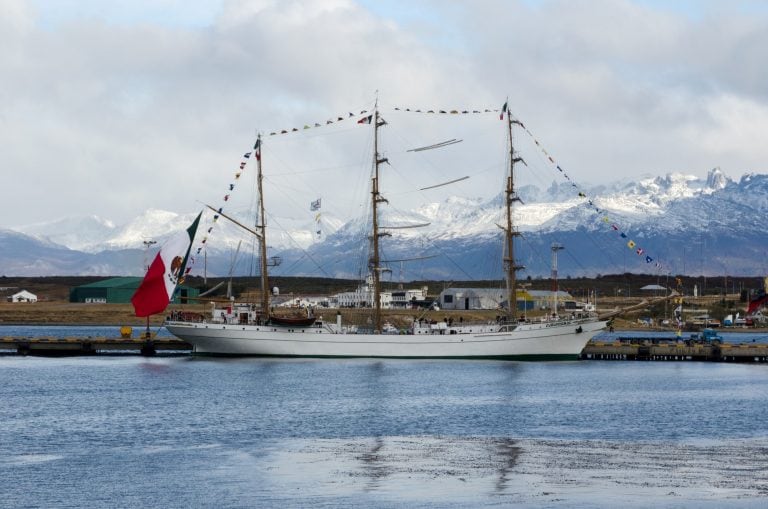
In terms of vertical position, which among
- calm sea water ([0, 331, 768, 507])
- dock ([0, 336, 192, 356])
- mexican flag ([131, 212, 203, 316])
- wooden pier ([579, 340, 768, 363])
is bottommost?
calm sea water ([0, 331, 768, 507])

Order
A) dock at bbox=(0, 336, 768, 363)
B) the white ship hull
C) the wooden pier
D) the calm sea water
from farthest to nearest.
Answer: dock at bbox=(0, 336, 768, 363) → the wooden pier → the white ship hull → the calm sea water

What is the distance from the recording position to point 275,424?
62188 millimetres

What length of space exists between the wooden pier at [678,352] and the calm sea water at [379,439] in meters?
16.1

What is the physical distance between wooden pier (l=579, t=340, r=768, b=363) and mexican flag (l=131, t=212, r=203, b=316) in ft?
125

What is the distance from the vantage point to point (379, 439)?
186ft

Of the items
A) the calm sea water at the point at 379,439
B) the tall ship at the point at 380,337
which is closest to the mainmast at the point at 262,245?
the tall ship at the point at 380,337

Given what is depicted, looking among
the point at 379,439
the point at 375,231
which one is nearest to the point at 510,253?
the point at 375,231

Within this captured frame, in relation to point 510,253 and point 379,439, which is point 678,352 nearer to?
point 510,253

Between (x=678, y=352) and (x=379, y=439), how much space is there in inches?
2444

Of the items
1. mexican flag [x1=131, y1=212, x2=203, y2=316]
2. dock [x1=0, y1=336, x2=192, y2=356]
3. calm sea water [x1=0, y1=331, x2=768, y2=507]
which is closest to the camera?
calm sea water [x1=0, y1=331, x2=768, y2=507]

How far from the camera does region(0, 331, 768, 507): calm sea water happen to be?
43.3 m

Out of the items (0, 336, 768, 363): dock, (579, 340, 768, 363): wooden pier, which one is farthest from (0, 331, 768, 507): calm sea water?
(0, 336, 768, 363): dock

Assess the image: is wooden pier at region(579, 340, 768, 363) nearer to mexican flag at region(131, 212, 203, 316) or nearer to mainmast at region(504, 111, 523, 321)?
mainmast at region(504, 111, 523, 321)

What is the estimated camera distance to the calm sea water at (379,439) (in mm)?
43281
